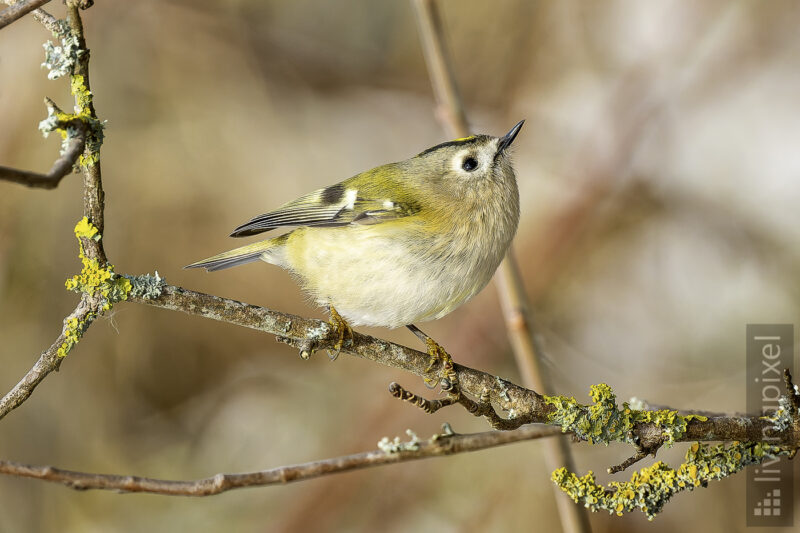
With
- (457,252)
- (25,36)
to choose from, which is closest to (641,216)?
(457,252)

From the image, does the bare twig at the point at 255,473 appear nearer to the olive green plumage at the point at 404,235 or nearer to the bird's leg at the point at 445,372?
the bird's leg at the point at 445,372

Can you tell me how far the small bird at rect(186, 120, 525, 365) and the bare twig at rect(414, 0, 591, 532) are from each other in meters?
0.13

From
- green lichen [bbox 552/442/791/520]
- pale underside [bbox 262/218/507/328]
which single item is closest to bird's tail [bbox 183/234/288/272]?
pale underside [bbox 262/218/507/328]

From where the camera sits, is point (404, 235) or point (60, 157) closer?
point (60, 157)

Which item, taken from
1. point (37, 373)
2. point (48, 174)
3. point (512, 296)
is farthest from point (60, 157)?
point (512, 296)

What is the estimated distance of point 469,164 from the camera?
1976mm

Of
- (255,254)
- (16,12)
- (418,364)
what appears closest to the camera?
(16,12)

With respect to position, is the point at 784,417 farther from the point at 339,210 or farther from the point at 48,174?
the point at 48,174

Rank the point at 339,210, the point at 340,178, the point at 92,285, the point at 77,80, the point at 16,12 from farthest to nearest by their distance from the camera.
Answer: the point at 340,178, the point at 339,210, the point at 92,285, the point at 77,80, the point at 16,12

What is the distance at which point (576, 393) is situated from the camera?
267cm

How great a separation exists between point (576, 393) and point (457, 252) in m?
1.18

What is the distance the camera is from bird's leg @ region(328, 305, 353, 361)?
1474 mm

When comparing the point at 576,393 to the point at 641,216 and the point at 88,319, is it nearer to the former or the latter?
the point at 641,216

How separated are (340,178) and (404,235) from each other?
1366 mm
